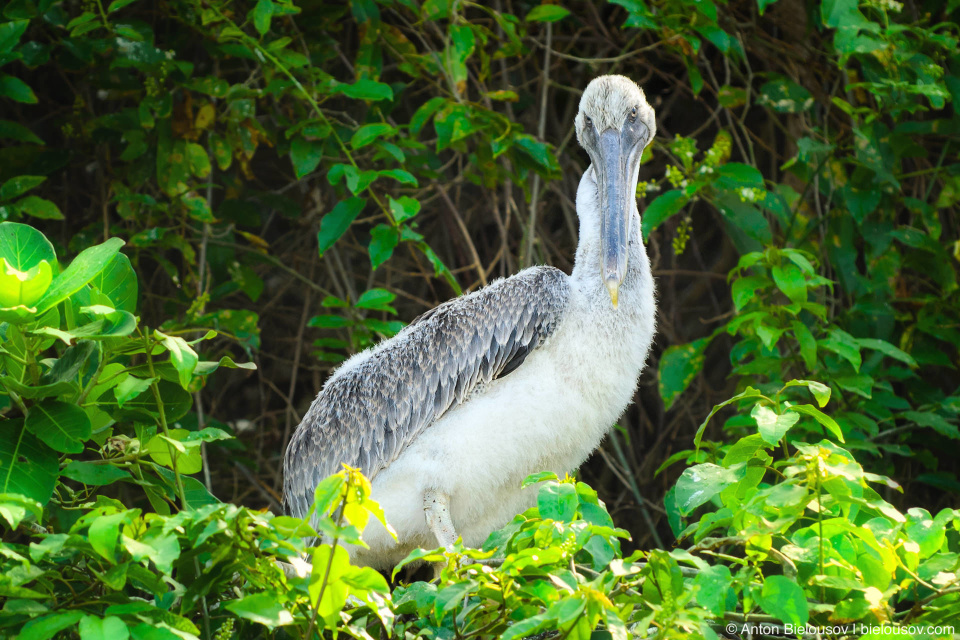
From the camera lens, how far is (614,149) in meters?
3.13

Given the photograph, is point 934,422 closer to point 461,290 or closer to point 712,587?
point 461,290

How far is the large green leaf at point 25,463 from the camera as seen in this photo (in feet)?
5.87

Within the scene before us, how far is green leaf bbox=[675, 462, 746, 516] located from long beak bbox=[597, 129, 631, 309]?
3.46 ft

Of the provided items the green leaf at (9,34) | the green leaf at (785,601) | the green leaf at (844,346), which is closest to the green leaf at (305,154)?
the green leaf at (9,34)

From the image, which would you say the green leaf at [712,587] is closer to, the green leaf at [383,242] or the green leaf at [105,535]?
the green leaf at [105,535]

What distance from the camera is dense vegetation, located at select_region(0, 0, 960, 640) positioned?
166 cm

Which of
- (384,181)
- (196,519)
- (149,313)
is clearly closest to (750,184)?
(384,181)

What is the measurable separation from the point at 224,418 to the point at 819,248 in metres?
3.39

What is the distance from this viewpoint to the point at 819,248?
4.22m

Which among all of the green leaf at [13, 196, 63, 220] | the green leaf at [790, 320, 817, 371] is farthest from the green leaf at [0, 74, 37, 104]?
the green leaf at [790, 320, 817, 371]

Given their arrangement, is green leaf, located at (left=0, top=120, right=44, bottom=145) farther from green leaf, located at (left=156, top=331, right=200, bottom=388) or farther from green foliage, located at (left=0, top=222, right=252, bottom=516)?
green leaf, located at (left=156, top=331, right=200, bottom=388)

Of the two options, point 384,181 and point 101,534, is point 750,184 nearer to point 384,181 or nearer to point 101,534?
point 384,181

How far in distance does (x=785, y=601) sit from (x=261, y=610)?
853 millimetres

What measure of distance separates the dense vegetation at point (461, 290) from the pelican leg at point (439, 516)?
330 millimetres
